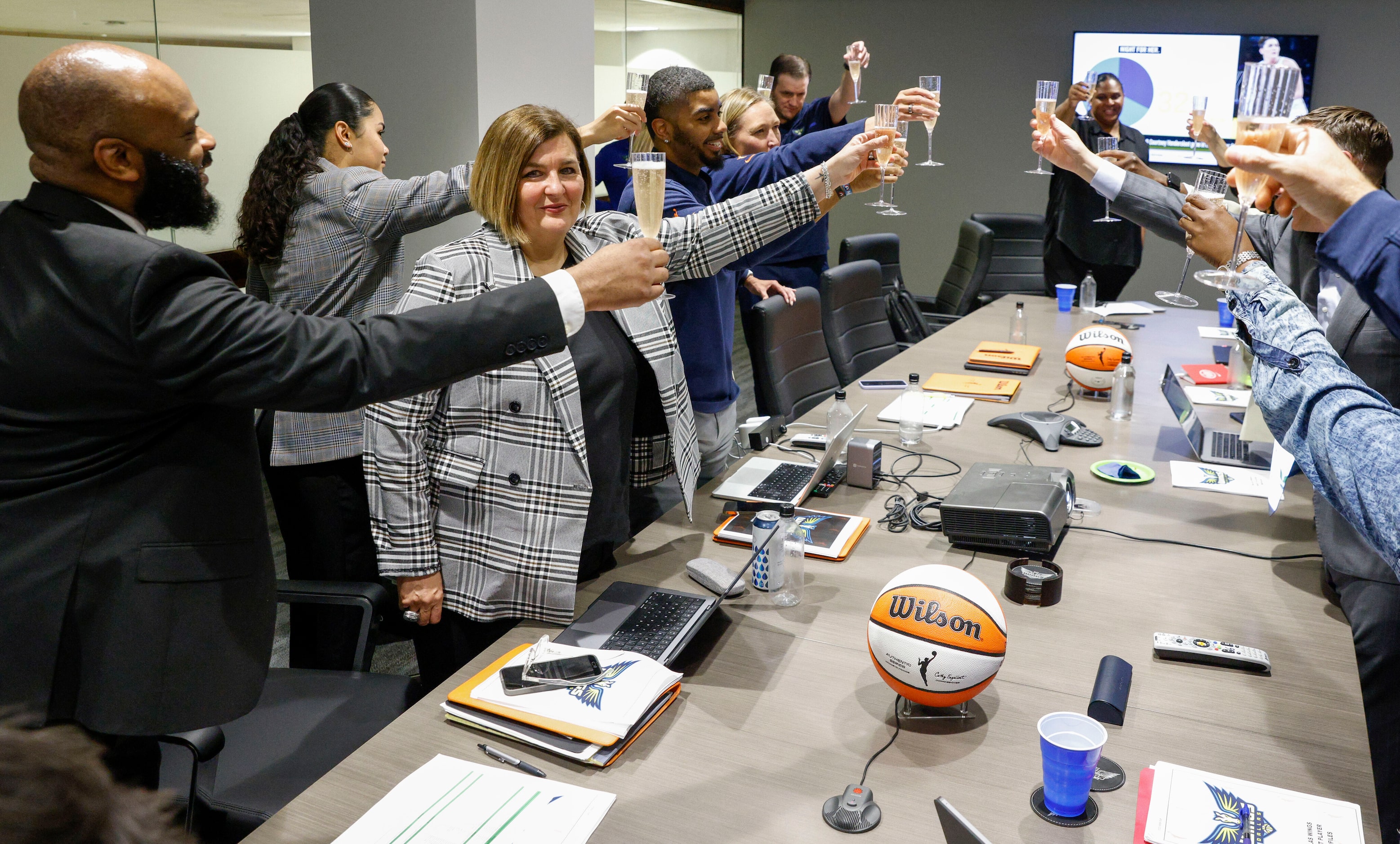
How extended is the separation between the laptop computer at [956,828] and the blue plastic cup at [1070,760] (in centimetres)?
41

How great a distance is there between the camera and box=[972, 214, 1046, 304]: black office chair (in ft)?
20.6

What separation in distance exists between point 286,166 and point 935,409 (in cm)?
208

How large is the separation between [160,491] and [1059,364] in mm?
3202

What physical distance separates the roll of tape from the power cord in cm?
36

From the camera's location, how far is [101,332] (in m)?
1.36

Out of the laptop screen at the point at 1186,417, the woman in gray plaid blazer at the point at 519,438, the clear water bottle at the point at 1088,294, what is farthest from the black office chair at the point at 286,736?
the clear water bottle at the point at 1088,294

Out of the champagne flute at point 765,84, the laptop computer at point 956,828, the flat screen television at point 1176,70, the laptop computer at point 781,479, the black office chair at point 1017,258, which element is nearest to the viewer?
the laptop computer at point 956,828

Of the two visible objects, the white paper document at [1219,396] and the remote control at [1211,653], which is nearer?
the remote control at [1211,653]

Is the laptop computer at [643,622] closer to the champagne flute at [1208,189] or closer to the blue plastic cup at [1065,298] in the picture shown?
the champagne flute at [1208,189]

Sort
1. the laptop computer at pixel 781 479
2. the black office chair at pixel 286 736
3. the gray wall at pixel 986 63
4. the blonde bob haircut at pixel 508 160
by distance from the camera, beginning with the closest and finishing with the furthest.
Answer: the black office chair at pixel 286 736
the blonde bob haircut at pixel 508 160
the laptop computer at pixel 781 479
the gray wall at pixel 986 63

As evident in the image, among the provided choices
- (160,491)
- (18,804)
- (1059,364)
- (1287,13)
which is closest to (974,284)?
(1059,364)

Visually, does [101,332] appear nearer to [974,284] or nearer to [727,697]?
[727,697]

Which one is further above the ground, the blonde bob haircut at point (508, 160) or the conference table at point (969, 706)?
the blonde bob haircut at point (508, 160)

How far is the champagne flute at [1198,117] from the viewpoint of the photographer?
2961 mm
